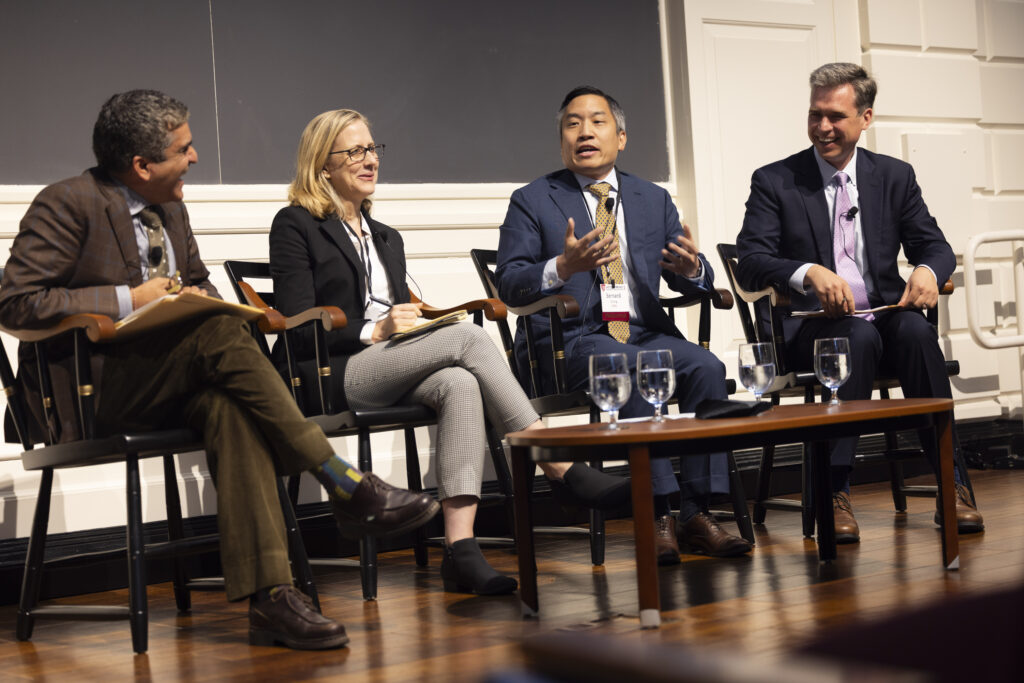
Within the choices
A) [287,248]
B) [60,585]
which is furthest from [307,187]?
[60,585]

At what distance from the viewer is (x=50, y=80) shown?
3.54 meters

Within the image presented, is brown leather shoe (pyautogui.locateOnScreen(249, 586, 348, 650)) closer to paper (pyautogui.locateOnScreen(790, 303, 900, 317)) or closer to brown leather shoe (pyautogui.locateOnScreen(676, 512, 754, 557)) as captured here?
brown leather shoe (pyautogui.locateOnScreen(676, 512, 754, 557))

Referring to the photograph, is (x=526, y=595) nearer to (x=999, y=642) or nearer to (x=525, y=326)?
(x=525, y=326)

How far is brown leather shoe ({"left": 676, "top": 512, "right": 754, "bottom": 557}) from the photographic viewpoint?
300cm

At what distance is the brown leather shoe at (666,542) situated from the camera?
292 centimetres

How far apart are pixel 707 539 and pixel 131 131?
173 centimetres

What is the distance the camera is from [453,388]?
9.25 feet

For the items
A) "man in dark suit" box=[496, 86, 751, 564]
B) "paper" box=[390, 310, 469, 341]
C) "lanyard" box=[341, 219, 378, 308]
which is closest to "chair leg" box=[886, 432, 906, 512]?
"man in dark suit" box=[496, 86, 751, 564]

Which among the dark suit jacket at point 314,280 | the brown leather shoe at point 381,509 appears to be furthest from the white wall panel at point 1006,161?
the brown leather shoe at point 381,509

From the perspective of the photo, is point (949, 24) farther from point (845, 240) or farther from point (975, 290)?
point (845, 240)

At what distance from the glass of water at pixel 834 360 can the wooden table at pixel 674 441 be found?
0.08m

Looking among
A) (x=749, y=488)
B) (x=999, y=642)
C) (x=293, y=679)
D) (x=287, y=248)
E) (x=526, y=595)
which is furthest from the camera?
(x=749, y=488)

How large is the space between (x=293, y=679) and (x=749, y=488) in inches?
111

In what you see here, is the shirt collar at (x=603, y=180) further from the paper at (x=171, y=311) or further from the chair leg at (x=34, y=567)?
the chair leg at (x=34, y=567)
